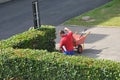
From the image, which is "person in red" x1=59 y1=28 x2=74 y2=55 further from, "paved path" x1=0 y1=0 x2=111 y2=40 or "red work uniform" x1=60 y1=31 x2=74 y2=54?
"paved path" x1=0 y1=0 x2=111 y2=40

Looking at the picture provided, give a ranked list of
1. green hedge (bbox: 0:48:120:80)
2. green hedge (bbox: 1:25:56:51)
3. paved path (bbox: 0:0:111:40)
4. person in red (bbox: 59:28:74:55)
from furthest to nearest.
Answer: paved path (bbox: 0:0:111:40)
person in red (bbox: 59:28:74:55)
green hedge (bbox: 1:25:56:51)
green hedge (bbox: 0:48:120:80)

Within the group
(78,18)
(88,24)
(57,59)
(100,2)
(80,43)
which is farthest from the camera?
(100,2)

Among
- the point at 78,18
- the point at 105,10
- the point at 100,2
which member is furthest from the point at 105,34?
the point at 100,2

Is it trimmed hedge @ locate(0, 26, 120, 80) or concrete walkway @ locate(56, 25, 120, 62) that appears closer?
trimmed hedge @ locate(0, 26, 120, 80)

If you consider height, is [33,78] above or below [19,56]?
below

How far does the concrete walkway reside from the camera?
16.6 metres

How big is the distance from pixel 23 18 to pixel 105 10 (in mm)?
5592

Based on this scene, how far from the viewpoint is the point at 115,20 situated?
22.8 metres

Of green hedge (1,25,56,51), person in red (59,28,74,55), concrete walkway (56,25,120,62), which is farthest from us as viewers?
concrete walkway (56,25,120,62)

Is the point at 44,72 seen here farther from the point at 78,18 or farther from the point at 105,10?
the point at 105,10

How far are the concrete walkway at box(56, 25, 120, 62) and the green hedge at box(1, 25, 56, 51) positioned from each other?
6.82ft

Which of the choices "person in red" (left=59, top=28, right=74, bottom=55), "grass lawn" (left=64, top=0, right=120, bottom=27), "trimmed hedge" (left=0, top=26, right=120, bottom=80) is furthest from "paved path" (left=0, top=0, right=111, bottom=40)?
"trimmed hedge" (left=0, top=26, right=120, bottom=80)

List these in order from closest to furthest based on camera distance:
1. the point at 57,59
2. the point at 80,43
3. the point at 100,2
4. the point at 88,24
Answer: the point at 57,59 → the point at 80,43 → the point at 88,24 → the point at 100,2

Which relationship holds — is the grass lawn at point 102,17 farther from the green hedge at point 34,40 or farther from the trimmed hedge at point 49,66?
the trimmed hedge at point 49,66
